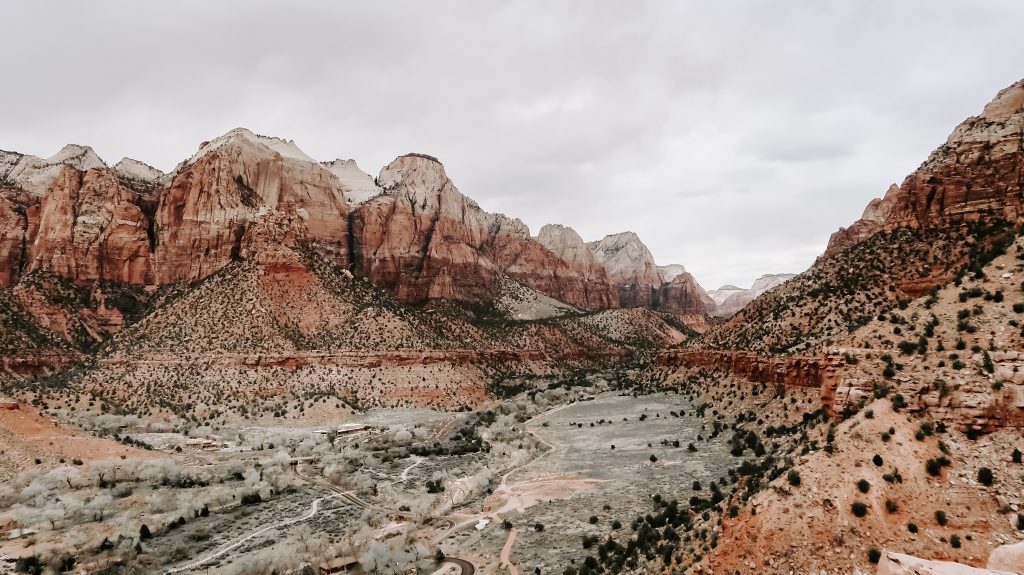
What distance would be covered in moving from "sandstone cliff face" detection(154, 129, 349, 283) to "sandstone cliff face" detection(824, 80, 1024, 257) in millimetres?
81413

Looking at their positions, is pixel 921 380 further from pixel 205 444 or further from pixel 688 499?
pixel 205 444

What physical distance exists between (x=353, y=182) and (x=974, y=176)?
365ft

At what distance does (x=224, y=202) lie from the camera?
83.2 m

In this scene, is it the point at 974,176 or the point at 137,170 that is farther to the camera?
A: the point at 137,170

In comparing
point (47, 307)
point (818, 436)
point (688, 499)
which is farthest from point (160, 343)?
point (818, 436)

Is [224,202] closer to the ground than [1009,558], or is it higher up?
higher up

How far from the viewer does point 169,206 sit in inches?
3356

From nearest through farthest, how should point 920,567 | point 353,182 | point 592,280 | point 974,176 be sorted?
point 920,567 → point 974,176 → point 353,182 → point 592,280

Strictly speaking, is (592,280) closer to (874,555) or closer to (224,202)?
(224,202)

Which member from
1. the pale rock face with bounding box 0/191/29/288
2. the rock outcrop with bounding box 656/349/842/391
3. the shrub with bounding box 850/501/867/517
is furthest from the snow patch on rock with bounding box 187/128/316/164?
the shrub with bounding box 850/501/867/517

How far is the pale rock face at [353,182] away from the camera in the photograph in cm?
11994

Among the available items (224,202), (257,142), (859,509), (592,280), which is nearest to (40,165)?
(257,142)

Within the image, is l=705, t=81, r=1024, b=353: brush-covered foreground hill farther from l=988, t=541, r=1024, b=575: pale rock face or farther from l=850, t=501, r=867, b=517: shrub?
l=988, t=541, r=1024, b=575: pale rock face

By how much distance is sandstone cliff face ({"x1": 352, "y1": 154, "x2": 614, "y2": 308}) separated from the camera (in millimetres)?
110562
